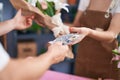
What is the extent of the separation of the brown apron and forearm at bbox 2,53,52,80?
0.82m

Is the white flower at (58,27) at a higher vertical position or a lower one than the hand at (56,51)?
higher

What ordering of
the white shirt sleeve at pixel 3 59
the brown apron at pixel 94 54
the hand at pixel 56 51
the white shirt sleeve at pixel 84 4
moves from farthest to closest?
the white shirt sleeve at pixel 84 4 < the brown apron at pixel 94 54 < the hand at pixel 56 51 < the white shirt sleeve at pixel 3 59

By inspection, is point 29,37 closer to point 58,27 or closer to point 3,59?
point 58,27

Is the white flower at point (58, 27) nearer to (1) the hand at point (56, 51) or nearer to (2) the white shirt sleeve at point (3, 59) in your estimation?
(1) the hand at point (56, 51)

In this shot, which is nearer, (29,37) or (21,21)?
(21,21)

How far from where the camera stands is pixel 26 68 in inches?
37.0

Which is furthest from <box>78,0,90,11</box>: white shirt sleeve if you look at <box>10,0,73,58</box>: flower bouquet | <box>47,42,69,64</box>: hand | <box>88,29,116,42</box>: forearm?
<box>47,42,69,64</box>: hand

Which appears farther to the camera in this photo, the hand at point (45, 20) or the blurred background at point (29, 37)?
the blurred background at point (29, 37)

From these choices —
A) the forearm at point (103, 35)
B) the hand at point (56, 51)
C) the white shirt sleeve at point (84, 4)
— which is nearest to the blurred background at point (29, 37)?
the white shirt sleeve at point (84, 4)

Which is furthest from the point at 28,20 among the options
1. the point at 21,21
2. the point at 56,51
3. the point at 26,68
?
the point at 26,68

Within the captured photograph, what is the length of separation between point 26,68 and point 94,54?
0.95 metres

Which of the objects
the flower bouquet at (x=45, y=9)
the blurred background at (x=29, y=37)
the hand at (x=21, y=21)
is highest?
the flower bouquet at (x=45, y=9)

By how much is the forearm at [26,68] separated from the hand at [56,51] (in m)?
0.08

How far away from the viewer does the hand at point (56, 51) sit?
1.10m
